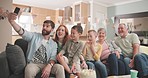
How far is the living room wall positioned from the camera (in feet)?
15.3

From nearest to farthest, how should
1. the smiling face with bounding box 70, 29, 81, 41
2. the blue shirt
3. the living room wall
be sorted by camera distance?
the blue shirt < the smiling face with bounding box 70, 29, 81, 41 < the living room wall

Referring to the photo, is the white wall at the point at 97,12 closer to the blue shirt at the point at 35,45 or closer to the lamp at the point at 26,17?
the lamp at the point at 26,17

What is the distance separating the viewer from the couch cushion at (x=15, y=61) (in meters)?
1.87

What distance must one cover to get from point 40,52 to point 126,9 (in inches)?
154

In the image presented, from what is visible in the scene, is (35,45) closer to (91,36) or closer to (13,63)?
(13,63)

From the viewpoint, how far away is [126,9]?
512cm

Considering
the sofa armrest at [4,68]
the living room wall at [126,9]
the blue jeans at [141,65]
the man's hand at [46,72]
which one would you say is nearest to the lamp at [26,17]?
the living room wall at [126,9]

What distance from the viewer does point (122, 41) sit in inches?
108

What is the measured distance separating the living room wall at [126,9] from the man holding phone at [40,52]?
3.52 meters

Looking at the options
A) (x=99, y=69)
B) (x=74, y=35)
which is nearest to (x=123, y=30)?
(x=99, y=69)

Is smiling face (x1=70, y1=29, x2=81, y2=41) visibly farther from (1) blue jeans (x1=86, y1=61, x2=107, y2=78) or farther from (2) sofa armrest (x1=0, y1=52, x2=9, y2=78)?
(2) sofa armrest (x1=0, y1=52, x2=9, y2=78)

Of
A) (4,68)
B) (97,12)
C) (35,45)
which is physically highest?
(97,12)

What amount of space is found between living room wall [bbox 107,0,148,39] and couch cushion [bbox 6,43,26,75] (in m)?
3.92

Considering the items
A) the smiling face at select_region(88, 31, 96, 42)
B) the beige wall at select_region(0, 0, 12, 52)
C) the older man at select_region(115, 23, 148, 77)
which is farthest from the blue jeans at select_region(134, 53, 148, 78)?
the beige wall at select_region(0, 0, 12, 52)
